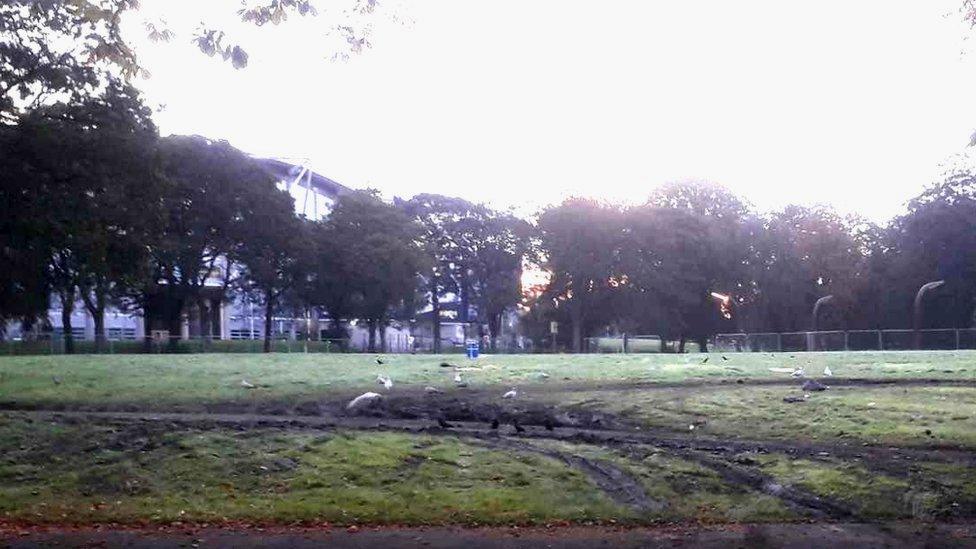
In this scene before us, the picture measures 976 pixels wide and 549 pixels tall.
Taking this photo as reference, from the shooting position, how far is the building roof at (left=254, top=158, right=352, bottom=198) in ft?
235

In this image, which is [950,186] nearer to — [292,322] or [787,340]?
[787,340]

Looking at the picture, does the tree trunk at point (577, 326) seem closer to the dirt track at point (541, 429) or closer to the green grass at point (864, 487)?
the dirt track at point (541, 429)

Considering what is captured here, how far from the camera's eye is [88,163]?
23766 millimetres

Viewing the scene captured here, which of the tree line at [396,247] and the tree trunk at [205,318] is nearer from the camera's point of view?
the tree line at [396,247]

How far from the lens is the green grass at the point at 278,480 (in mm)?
12148

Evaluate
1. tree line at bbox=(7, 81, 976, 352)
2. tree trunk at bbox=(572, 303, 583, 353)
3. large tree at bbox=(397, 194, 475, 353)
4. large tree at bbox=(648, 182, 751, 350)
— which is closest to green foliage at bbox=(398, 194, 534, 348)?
large tree at bbox=(397, 194, 475, 353)

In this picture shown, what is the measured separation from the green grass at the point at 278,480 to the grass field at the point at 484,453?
1.3 inches

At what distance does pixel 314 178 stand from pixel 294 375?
60830 millimetres

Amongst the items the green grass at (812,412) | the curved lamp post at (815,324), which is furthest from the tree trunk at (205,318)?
the green grass at (812,412)

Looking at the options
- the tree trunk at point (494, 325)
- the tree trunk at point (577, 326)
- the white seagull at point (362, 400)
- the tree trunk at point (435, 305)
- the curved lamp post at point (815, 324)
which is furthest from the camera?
the tree trunk at point (494, 325)

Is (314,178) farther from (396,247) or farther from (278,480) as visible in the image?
(278,480)

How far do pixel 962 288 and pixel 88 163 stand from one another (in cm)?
4424

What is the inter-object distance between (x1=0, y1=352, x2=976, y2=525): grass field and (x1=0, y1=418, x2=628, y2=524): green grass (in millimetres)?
34

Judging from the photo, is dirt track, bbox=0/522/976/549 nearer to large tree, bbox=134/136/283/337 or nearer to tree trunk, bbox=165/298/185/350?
large tree, bbox=134/136/283/337
